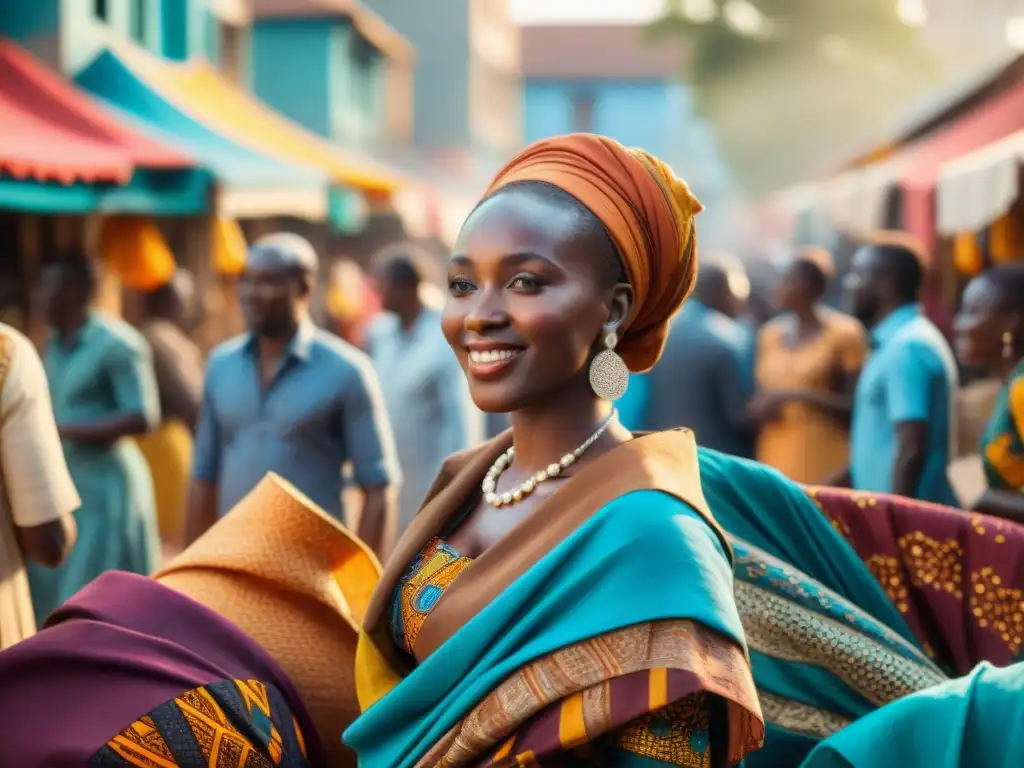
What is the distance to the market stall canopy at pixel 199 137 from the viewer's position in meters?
11.6

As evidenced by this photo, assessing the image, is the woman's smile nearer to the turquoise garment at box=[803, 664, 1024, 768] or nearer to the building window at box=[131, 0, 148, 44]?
the turquoise garment at box=[803, 664, 1024, 768]

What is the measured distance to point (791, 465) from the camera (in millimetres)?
6836

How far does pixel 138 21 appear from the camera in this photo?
1477 centimetres

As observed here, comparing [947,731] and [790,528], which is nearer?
[947,731]

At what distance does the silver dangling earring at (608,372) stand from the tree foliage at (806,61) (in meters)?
37.5

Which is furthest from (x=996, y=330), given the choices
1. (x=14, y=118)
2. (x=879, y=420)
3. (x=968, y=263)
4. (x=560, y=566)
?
(x=14, y=118)

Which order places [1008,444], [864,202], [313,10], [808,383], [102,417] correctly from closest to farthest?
[1008,444] → [102,417] → [808,383] → [864,202] → [313,10]

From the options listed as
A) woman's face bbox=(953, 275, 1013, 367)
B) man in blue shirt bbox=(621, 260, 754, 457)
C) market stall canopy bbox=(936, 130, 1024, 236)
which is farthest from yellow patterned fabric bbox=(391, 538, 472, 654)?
market stall canopy bbox=(936, 130, 1024, 236)

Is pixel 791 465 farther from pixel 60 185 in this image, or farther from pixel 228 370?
pixel 60 185

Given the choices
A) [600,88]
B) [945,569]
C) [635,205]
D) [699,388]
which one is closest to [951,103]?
[699,388]

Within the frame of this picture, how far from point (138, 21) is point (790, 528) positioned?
44.6ft

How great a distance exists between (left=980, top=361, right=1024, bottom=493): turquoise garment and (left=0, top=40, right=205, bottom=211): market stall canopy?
5437mm

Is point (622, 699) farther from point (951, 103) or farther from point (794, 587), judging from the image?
point (951, 103)

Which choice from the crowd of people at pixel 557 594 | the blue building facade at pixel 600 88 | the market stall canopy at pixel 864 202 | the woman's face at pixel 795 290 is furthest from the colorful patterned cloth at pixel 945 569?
the blue building facade at pixel 600 88
